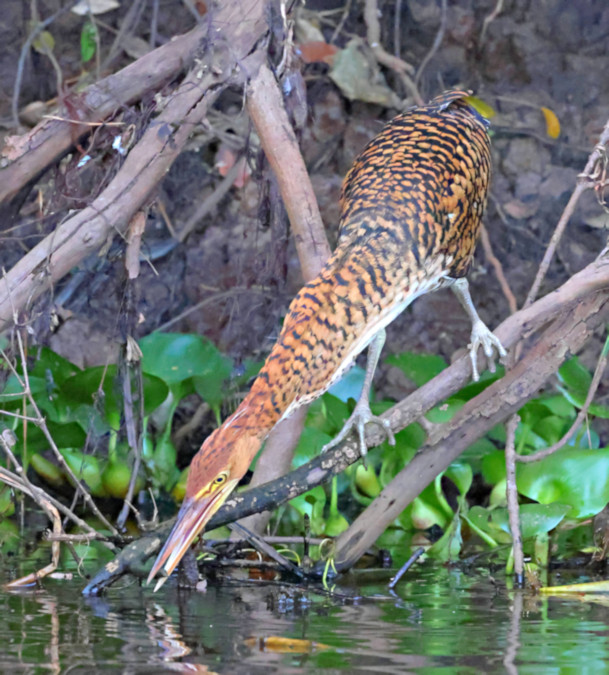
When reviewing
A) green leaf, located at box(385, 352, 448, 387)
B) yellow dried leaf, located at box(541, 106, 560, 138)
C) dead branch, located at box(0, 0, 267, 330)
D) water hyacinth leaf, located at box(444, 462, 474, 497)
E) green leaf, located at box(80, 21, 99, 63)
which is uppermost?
green leaf, located at box(80, 21, 99, 63)

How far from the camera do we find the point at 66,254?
304cm

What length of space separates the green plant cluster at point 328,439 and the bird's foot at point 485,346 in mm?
482

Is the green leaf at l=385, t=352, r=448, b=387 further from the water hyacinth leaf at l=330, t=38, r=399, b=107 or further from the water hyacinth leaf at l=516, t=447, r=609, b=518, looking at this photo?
the water hyacinth leaf at l=330, t=38, r=399, b=107

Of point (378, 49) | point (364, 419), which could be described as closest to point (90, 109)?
point (364, 419)

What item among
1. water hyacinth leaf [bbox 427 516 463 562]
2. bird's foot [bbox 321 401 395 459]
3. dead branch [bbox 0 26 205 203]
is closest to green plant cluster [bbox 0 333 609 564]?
water hyacinth leaf [bbox 427 516 463 562]

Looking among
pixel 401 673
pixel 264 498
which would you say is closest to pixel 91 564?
pixel 264 498

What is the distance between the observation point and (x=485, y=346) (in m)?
3.04

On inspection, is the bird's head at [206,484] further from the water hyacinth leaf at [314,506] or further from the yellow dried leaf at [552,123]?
the yellow dried leaf at [552,123]

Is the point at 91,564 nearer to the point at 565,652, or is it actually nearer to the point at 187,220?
the point at 565,652

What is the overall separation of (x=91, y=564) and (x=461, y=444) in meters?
1.23

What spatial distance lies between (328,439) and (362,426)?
83 centimetres

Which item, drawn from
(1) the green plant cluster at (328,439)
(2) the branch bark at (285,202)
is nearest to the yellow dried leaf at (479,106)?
(2) the branch bark at (285,202)

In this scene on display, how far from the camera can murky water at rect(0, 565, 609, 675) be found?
2045mm

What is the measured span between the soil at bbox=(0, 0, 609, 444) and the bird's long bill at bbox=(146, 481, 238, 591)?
2667 mm
